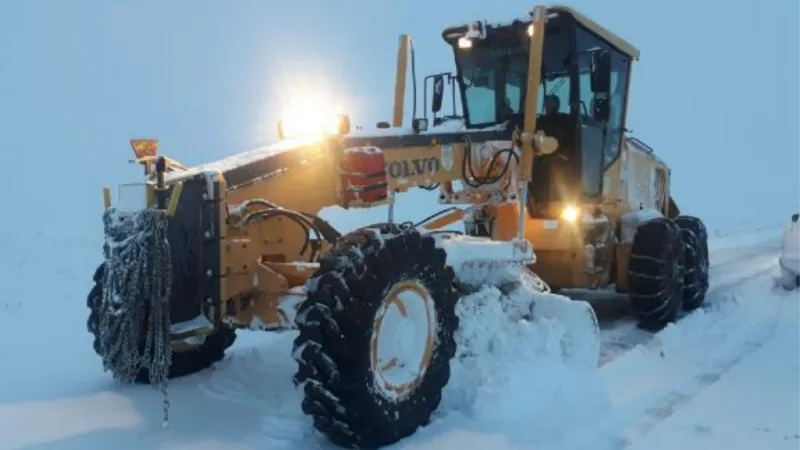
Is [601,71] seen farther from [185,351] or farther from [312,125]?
[185,351]

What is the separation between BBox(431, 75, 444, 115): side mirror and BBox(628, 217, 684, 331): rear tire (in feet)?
8.02

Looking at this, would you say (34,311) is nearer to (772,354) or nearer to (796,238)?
(772,354)

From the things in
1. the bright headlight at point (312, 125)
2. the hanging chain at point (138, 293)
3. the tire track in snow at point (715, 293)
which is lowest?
the tire track in snow at point (715, 293)

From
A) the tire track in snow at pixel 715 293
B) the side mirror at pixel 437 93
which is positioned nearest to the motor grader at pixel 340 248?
the side mirror at pixel 437 93

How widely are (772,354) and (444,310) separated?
130 inches

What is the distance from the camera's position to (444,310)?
14.2 feet

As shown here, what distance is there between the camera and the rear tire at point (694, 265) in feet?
26.9

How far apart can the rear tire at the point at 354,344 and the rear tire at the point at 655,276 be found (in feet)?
13.3

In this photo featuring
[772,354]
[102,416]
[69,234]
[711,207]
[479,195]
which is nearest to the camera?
[102,416]

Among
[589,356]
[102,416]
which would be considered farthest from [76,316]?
[589,356]

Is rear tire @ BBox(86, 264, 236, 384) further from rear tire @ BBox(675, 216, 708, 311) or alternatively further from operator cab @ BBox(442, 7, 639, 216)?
rear tire @ BBox(675, 216, 708, 311)

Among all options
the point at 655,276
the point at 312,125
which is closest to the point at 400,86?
the point at 312,125

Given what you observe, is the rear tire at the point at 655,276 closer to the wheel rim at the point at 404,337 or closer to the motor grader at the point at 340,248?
the motor grader at the point at 340,248

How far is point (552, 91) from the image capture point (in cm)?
711
